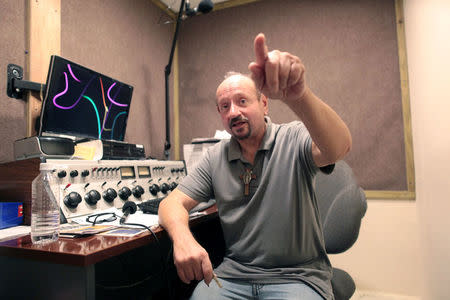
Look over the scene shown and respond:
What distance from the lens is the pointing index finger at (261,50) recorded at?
1.69ft

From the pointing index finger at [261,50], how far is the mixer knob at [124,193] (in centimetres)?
89

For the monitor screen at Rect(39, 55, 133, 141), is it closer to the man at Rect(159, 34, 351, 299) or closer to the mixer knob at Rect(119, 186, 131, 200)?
the mixer knob at Rect(119, 186, 131, 200)

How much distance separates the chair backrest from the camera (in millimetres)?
1046

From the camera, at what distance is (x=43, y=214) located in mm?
744

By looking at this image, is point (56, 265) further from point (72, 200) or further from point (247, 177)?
point (247, 177)

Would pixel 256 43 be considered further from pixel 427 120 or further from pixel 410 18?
pixel 410 18

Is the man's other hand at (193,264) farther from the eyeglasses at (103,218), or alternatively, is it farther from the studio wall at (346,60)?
the studio wall at (346,60)

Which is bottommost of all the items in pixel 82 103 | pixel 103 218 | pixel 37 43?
pixel 103 218

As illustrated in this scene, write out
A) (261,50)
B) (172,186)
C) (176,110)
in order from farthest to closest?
1. (176,110)
2. (172,186)
3. (261,50)

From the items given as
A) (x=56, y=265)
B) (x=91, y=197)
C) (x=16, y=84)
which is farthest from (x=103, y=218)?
(x=16, y=84)

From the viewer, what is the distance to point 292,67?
1.84ft

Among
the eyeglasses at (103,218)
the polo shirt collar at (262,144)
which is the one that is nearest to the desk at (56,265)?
the eyeglasses at (103,218)

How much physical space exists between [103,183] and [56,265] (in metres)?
0.54

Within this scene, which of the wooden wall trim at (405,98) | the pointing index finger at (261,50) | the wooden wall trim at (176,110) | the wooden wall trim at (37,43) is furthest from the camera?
the wooden wall trim at (176,110)
